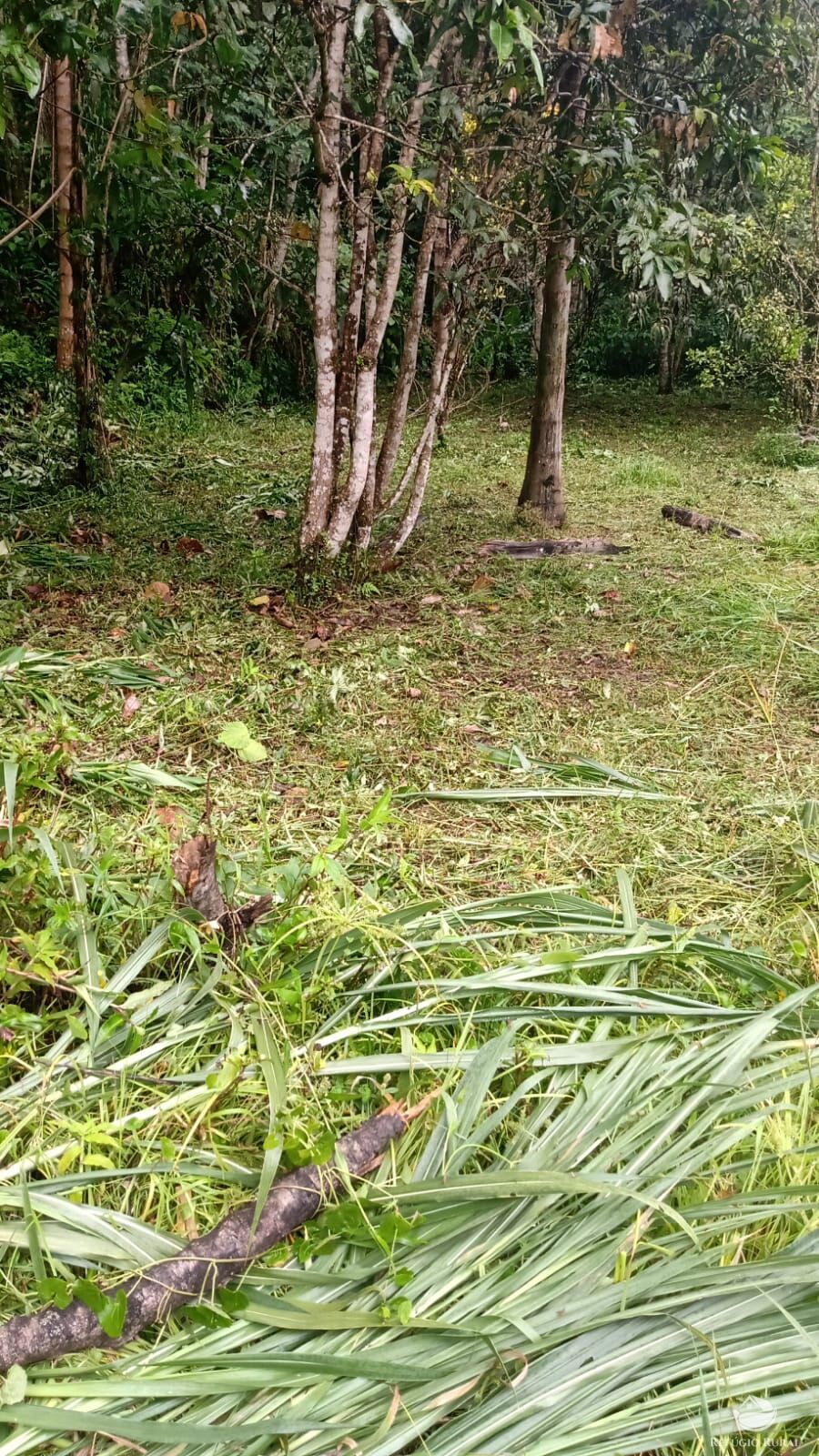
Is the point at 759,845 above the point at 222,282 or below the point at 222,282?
below

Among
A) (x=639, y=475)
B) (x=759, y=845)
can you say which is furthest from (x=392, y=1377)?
(x=639, y=475)

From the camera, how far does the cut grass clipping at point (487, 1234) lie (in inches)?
40.2

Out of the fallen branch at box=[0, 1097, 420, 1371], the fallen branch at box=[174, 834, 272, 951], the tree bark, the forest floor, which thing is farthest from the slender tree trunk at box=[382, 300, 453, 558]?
Result: the fallen branch at box=[0, 1097, 420, 1371]

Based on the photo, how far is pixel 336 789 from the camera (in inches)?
Answer: 95.4

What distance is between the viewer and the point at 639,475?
7062 millimetres

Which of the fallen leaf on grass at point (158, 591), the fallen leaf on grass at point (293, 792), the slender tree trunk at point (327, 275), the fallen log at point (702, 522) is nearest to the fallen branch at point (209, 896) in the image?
the fallen leaf on grass at point (293, 792)

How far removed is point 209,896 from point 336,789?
2.54 feet

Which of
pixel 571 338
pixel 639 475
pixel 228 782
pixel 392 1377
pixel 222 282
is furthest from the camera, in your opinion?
pixel 571 338

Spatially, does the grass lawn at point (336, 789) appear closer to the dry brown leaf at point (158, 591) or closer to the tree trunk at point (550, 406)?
the dry brown leaf at point (158, 591)

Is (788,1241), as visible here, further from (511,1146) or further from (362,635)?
(362,635)

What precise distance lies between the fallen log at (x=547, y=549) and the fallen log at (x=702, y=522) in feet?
2.66

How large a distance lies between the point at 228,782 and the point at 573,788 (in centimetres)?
91

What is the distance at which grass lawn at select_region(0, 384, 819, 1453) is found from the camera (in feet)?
4.47

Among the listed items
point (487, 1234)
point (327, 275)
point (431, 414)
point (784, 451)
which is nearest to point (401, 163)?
point (327, 275)
